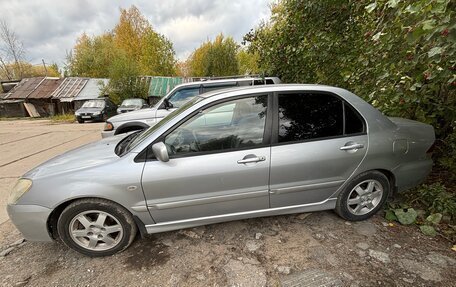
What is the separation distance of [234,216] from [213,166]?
0.62 meters

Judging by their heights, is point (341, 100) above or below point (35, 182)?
above

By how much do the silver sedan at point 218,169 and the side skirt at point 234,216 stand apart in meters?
0.01

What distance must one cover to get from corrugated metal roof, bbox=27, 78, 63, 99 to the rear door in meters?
26.0

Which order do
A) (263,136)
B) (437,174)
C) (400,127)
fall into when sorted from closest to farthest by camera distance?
(263,136)
(400,127)
(437,174)

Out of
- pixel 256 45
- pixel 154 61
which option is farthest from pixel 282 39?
pixel 154 61

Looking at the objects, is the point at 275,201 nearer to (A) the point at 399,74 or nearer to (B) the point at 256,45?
(A) the point at 399,74

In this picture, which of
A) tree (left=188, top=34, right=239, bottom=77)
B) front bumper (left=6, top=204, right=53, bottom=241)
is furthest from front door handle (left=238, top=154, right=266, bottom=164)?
tree (left=188, top=34, right=239, bottom=77)

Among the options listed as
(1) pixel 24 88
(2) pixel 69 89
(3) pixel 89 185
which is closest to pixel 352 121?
(3) pixel 89 185

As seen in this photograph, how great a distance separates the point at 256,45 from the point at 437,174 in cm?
491

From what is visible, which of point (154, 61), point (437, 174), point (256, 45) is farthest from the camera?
point (154, 61)

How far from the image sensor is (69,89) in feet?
72.5

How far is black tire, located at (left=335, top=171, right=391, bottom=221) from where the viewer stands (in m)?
2.60

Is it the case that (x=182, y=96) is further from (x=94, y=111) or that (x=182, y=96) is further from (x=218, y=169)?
(x=94, y=111)

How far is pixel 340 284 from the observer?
1.94m
